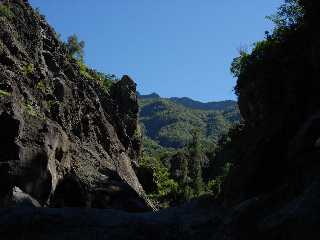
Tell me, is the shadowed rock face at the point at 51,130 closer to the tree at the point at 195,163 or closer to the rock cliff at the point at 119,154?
the rock cliff at the point at 119,154

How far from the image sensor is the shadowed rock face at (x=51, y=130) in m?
33.2

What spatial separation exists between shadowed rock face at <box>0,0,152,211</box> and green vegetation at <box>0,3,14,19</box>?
61cm

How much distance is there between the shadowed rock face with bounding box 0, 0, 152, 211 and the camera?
1309 inches

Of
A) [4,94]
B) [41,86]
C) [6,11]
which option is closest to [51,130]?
[4,94]

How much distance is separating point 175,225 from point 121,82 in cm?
7243

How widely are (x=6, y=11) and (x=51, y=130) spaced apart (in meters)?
18.0

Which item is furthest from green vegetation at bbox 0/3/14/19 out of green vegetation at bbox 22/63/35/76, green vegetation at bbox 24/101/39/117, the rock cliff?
green vegetation at bbox 24/101/39/117

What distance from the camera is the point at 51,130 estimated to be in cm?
3697

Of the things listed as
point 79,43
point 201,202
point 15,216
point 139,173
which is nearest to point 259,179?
point 201,202

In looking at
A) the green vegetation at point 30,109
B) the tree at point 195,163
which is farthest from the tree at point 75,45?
the green vegetation at point 30,109

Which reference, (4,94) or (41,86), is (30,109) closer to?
(4,94)

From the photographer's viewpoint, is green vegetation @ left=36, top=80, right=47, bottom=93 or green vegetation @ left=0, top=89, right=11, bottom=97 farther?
green vegetation @ left=36, top=80, right=47, bottom=93

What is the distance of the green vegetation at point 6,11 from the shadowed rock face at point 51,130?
611mm

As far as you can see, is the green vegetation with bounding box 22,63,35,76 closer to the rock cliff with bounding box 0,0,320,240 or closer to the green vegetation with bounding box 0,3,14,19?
the rock cliff with bounding box 0,0,320,240
